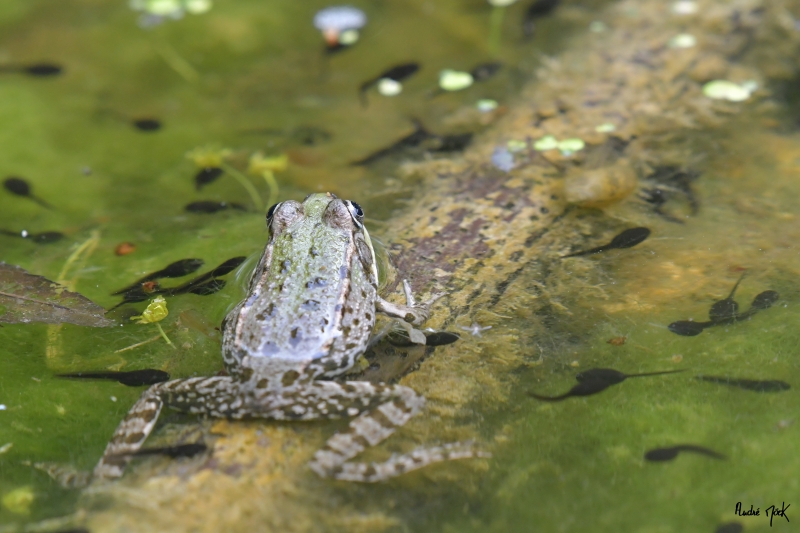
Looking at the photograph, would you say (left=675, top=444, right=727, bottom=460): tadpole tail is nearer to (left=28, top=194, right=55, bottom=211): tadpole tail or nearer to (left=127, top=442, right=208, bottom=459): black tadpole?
(left=127, top=442, right=208, bottom=459): black tadpole

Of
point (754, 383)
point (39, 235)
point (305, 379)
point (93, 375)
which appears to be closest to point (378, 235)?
point (305, 379)

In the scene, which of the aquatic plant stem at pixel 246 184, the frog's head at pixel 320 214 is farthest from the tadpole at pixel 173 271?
the aquatic plant stem at pixel 246 184

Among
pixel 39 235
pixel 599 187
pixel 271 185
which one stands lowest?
pixel 39 235

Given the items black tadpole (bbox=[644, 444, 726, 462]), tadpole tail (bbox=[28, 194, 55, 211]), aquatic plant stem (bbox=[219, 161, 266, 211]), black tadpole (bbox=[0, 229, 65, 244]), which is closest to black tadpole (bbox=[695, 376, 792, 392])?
black tadpole (bbox=[644, 444, 726, 462])

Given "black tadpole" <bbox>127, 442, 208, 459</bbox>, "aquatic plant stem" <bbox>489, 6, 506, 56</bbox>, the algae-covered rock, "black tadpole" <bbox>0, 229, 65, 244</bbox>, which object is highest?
"aquatic plant stem" <bbox>489, 6, 506, 56</bbox>

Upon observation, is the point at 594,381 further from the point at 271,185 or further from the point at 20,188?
the point at 20,188
